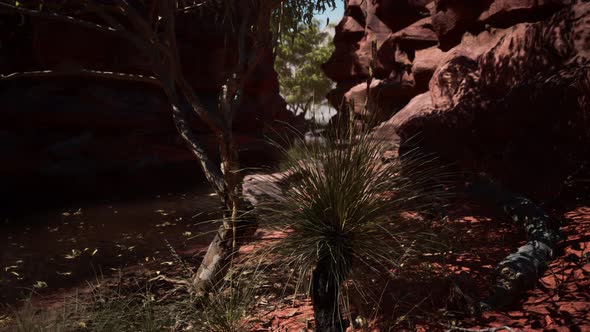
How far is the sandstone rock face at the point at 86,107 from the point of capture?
14859 millimetres

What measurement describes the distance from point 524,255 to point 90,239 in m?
6.83

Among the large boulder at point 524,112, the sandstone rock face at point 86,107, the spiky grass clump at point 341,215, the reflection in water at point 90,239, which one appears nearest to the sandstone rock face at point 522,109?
the large boulder at point 524,112

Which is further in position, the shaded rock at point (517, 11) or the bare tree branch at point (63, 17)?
the shaded rock at point (517, 11)

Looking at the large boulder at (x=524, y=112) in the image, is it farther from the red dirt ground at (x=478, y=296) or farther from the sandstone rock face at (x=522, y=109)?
the red dirt ground at (x=478, y=296)

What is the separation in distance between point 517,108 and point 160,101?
13534mm

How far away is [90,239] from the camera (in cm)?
802

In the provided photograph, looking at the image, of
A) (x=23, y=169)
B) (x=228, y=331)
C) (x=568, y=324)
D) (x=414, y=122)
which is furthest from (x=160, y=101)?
(x=568, y=324)

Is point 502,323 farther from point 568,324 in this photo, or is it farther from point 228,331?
point 228,331

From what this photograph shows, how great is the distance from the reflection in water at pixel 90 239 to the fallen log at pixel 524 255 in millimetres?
2864

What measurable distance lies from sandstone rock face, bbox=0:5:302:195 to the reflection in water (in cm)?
447

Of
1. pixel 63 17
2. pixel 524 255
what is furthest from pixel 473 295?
pixel 63 17

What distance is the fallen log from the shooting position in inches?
129

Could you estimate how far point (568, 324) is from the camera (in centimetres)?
289

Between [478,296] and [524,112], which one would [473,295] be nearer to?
[478,296]
